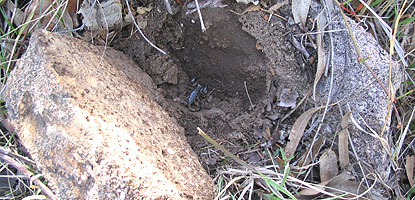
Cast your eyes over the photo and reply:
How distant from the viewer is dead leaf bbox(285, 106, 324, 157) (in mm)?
2207

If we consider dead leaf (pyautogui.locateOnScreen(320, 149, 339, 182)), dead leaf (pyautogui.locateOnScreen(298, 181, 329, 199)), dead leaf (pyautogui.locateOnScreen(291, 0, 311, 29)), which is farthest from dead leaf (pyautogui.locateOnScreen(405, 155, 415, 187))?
dead leaf (pyautogui.locateOnScreen(291, 0, 311, 29))

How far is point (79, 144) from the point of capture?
161cm

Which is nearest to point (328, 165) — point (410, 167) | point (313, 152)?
point (313, 152)

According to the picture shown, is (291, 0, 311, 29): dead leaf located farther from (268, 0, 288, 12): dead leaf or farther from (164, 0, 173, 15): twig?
(164, 0, 173, 15): twig

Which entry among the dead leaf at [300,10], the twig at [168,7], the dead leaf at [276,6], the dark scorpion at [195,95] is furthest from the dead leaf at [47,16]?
the dead leaf at [300,10]

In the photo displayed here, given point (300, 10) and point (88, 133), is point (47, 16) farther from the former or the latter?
point (300, 10)

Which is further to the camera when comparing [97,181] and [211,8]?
[211,8]

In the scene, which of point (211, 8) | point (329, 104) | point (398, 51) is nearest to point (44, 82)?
point (211, 8)

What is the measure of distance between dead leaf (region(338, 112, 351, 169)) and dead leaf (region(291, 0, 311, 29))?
679 mm

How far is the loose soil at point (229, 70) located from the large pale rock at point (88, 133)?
16.8 inches

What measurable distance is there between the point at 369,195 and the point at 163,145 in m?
1.32

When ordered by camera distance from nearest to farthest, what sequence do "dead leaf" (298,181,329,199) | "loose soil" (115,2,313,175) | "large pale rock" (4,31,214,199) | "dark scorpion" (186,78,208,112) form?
"large pale rock" (4,31,214,199) → "dead leaf" (298,181,329,199) → "loose soil" (115,2,313,175) → "dark scorpion" (186,78,208,112)

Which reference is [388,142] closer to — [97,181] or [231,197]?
[231,197]

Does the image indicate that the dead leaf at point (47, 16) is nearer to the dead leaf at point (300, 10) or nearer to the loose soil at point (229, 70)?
the loose soil at point (229, 70)
